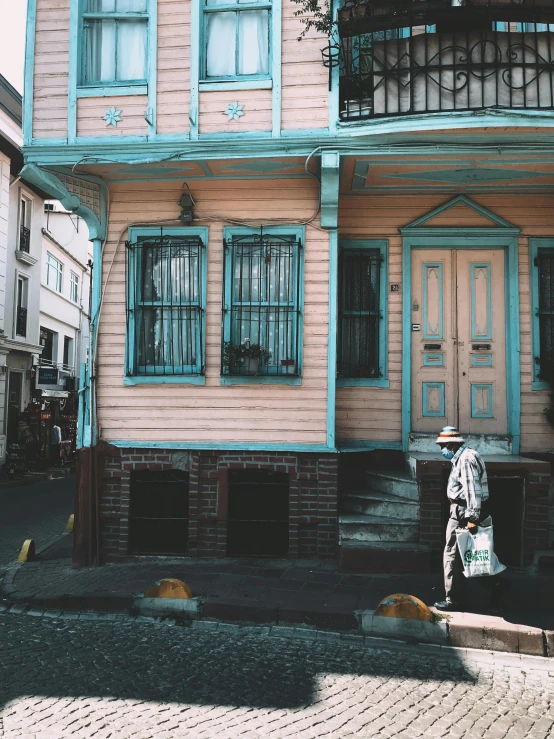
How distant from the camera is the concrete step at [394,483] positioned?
7.71 metres

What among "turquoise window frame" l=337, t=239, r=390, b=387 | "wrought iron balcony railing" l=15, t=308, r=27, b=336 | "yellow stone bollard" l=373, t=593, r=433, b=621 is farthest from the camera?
"wrought iron balcony railing" l=15, t=308, r=27, b=336

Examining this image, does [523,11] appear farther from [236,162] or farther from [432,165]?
[236,162]

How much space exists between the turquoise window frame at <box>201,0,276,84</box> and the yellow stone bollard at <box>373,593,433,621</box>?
248 inches

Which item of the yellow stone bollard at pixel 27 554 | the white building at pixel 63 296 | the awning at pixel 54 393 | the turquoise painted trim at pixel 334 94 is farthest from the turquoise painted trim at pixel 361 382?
the awning at pixel 54 393

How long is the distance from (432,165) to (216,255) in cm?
303

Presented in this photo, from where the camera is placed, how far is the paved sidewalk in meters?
6.07

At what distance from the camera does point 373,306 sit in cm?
880

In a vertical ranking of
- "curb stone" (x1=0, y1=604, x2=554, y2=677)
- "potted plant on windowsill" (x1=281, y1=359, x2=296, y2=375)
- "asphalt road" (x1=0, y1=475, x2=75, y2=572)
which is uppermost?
"potted plant on windowsill" (x1=281, y1=359, x2=296, y2=375)

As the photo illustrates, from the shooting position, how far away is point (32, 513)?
508 inches

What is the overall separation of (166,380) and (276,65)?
4.31 meters

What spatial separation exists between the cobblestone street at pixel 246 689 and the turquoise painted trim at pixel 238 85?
6.45m

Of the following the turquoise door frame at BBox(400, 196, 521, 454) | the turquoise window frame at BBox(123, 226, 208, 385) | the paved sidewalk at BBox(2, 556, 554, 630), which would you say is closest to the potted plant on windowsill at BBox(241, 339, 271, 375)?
the turquoise window frame at BBox(123, 226, 208, 385)

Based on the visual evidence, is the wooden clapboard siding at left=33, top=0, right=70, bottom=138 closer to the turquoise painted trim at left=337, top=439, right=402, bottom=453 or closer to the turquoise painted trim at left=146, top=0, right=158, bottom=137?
the turquoise painted trim at left=146, top=0, right=158, bottom=137

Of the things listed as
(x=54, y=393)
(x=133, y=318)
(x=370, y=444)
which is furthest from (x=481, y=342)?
(x=54, y=393)
